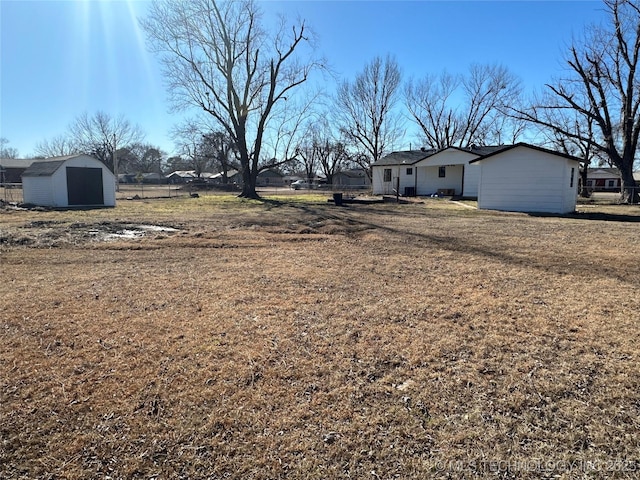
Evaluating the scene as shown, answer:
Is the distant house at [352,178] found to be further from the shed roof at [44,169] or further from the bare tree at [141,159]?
the shed roof at [44,169]

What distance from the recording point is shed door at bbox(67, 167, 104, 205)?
20.1 metres

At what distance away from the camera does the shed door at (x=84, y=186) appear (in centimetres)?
2006

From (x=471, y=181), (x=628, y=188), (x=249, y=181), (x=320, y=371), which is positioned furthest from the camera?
(x=249, y=181)

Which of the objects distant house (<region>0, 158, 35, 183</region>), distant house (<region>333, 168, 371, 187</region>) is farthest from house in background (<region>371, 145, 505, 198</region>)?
distant house (<region>0, 158, 35, 183</region>)

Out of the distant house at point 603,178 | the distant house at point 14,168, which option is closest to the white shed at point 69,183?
the distant house at point 14,168

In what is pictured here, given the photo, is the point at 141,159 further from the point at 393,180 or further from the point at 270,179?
the point at 393,180

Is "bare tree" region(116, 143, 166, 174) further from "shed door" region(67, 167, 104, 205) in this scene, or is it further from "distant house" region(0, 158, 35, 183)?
"shed door" region(67, 167, 104, 205)

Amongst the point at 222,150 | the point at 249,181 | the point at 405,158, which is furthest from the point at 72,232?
Answer: the point at 222,150

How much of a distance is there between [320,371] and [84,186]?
21.9 metres

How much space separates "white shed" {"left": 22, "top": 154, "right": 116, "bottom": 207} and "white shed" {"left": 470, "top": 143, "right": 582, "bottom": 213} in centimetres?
1976

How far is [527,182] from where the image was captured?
17.1 m

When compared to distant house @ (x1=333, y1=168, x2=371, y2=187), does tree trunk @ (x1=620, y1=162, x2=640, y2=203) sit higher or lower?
lower

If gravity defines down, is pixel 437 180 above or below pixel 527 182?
above

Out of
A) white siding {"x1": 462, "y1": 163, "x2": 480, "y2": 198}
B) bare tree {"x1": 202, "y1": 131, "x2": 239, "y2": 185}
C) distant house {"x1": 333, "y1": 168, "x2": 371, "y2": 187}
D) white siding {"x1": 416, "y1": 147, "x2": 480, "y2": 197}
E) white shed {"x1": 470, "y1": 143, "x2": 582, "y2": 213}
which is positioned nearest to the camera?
white shed {"x1": 470, "y1": 143, "x2": 582, "y2": 213}
